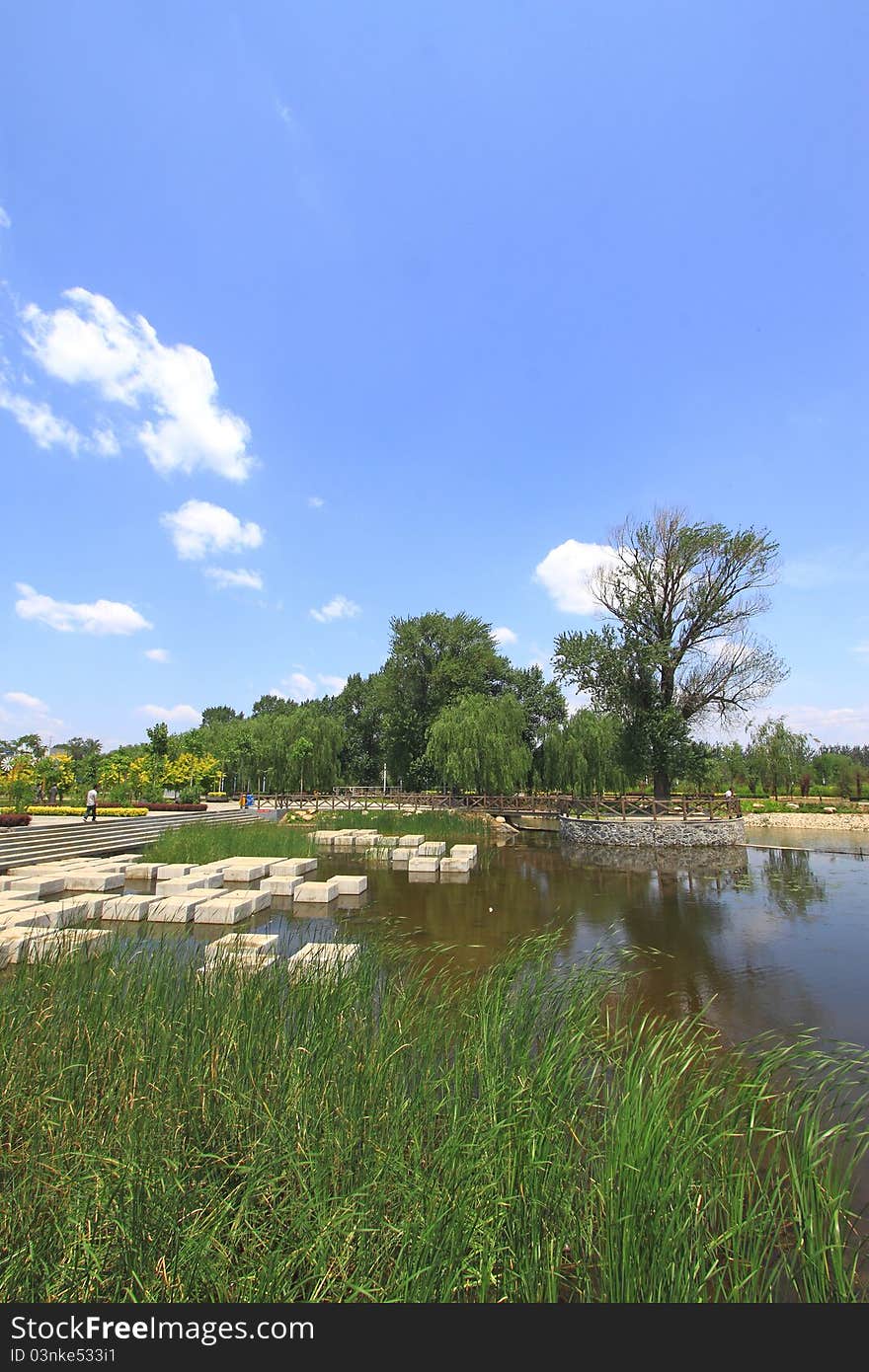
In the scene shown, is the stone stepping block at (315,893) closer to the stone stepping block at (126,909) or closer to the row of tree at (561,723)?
the stone stepping block at (126,909)

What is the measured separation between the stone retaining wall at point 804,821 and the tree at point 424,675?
61.0 feet

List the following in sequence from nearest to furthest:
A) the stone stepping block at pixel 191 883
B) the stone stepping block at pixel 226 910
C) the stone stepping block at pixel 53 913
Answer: the stone stepping block at pixel 53 913
the stone stepping block at pixel 226 910
the stone stepping block at pixel 191 883

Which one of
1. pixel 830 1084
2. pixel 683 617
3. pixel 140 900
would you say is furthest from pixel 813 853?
pixel 140 900

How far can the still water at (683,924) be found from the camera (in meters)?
6.70

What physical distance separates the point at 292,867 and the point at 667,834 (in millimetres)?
14013

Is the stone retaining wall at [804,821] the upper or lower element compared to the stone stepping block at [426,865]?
upper

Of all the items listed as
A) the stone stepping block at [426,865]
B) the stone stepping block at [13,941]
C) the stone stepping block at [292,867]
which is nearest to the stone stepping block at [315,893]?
the stone stepping block at [292,867]

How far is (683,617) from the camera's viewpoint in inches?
927

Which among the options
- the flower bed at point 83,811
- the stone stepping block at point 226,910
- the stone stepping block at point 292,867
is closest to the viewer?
the stone stepping block at point 226,910

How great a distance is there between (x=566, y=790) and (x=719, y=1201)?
31697mm

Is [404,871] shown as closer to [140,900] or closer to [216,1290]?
[140,900]

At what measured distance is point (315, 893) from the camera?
11.6 metres

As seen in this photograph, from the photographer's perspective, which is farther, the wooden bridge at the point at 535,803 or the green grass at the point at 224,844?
the wooden bridge at the point at 535,803

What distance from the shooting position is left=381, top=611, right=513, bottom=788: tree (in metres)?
43.1
